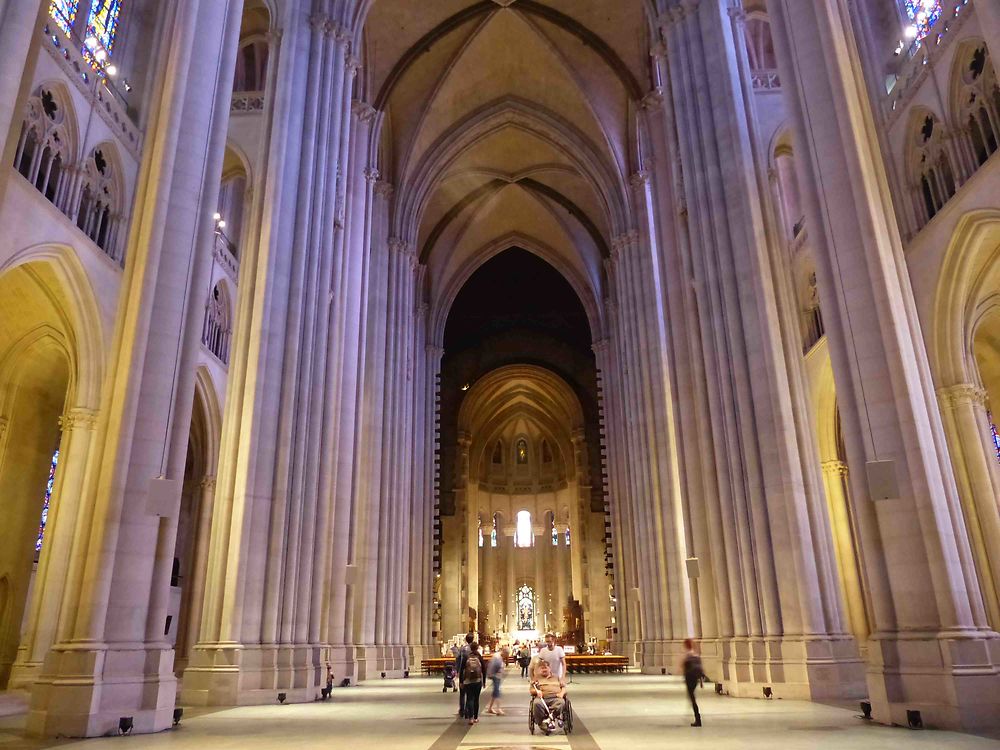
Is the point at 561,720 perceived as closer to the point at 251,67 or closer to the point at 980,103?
the point at 980,103

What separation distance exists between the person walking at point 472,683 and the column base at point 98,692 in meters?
3.91

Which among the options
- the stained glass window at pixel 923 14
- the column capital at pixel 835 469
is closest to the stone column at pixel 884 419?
the stained glass window at pixel 923 14

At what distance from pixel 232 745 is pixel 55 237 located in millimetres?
10724

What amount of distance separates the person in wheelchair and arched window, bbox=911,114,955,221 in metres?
12.0

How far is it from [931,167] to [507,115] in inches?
816

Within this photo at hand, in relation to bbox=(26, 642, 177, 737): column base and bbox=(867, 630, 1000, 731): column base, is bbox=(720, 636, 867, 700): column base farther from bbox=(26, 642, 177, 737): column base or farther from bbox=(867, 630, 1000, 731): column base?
bbox=(26, 642, 177, 737): column base

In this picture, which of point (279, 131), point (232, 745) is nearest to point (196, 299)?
point (232, 745)

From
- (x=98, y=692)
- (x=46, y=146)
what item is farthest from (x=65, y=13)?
(x=98, y=692)

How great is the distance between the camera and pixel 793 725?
9.01 metres

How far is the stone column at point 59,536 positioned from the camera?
1581 centimetres

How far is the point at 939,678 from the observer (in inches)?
342

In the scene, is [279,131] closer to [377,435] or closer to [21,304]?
[21,304]

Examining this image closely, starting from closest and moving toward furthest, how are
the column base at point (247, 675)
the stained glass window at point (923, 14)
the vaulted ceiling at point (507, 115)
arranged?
the column base at point (247, 675)
the stained glass window at point (923, 14)
the vaulted ceiling at point (507, 115)

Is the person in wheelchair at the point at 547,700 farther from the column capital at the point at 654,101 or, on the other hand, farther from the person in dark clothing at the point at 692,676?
the column capital at the point at 654,101
